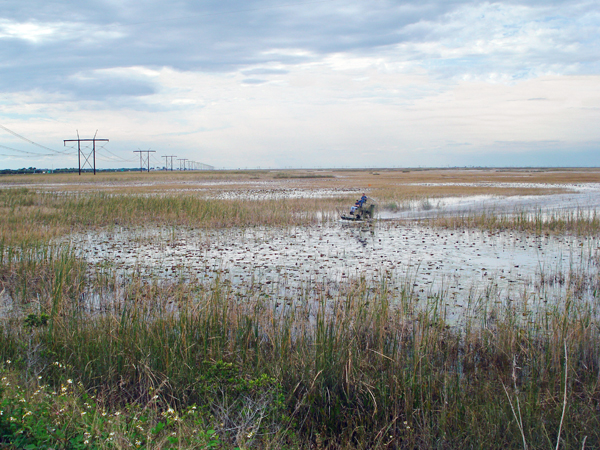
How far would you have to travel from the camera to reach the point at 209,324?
6812mm

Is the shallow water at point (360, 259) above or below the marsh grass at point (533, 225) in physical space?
below

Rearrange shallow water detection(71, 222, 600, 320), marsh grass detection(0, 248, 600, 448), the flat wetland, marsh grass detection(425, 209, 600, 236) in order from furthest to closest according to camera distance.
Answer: marsh grass detection(425, 209, 600, 236)
shallow water detection(71, 222, 600, 320)
marsh grass detection(0, 248, 600, 448)
the flat wetland

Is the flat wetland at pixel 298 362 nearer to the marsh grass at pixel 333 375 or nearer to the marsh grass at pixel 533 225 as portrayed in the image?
the marsh grass at pixel 333 375

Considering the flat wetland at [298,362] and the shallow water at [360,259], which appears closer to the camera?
the flat wetland at [298,362]

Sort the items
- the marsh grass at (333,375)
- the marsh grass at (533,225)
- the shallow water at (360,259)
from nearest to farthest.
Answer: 1. the marsh grass at (333,375)
2. the shallow water at (360,259)
3. the marsh grass at (533,225)

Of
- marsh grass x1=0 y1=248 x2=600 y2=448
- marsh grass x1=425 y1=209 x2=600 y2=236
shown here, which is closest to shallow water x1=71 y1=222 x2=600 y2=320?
marsh grass x1=425 y1=209 x2=600 y2=236

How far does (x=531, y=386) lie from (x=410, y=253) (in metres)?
9.62

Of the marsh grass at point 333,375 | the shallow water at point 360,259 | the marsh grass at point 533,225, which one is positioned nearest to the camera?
the marsh grass at point 333,375

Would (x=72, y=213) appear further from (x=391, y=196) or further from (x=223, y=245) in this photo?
(x=391, y=196)

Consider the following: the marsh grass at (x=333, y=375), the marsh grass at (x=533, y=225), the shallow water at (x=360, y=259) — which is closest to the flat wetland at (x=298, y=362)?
the marsh grass at (x=333, y=375)

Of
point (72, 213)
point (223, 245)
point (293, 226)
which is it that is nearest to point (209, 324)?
point (223, 245)

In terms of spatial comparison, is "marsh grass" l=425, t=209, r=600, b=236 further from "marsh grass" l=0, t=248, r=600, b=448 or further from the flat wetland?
"marsh grass" l=0, t=248, r=600, b=448

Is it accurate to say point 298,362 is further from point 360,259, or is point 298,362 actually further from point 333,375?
point 360,259

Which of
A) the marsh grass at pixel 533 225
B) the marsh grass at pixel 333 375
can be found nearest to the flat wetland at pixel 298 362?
the marsh grass at pixel 333 375
